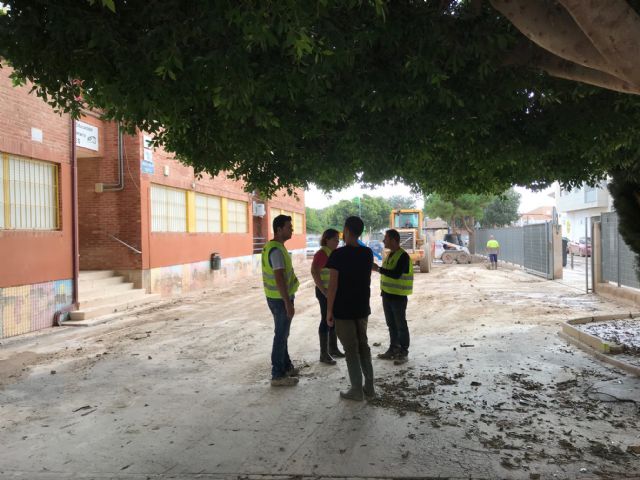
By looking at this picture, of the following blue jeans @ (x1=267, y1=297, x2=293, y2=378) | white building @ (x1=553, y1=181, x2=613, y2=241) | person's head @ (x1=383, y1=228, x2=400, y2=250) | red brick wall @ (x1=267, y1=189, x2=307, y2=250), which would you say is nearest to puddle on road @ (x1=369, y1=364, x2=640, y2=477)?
blue jeans @ (x1=267, y1=297, x2=293, y2=378)

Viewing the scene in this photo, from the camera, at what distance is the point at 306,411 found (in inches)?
191

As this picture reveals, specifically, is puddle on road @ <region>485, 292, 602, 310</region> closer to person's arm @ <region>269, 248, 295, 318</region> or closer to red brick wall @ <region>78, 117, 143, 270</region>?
person's arm @ <region>269, 248, 295, 318</region>

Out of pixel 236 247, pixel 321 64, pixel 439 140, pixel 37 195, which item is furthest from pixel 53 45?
pixel 236 247

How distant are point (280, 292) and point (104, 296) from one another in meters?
8.14

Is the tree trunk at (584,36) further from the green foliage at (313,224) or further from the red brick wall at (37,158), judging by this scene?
the green foliage at (313,224)

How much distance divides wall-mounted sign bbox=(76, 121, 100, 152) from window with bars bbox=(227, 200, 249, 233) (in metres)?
8.18

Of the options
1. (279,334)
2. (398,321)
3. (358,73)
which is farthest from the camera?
(398,321)

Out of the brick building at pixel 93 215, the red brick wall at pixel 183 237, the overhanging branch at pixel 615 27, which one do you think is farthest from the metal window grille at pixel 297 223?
the overhanging branch at pixel 615 27

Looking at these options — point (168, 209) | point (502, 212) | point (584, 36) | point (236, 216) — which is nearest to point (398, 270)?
point (584, 36)

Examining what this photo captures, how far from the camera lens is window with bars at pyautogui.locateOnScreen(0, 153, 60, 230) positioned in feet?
31.1

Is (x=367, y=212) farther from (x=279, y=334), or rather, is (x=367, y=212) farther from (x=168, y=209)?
(x=279, y=334)

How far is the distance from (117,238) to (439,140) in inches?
413

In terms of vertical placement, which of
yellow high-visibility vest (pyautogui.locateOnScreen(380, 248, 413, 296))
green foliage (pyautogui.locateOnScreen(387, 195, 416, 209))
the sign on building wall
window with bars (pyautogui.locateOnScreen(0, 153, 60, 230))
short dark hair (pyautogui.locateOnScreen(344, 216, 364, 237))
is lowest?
yellow high-visibility vest (pyautogui.locateOnScreen(380, 248, 413, 296))

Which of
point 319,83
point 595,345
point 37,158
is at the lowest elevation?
point 595,345
